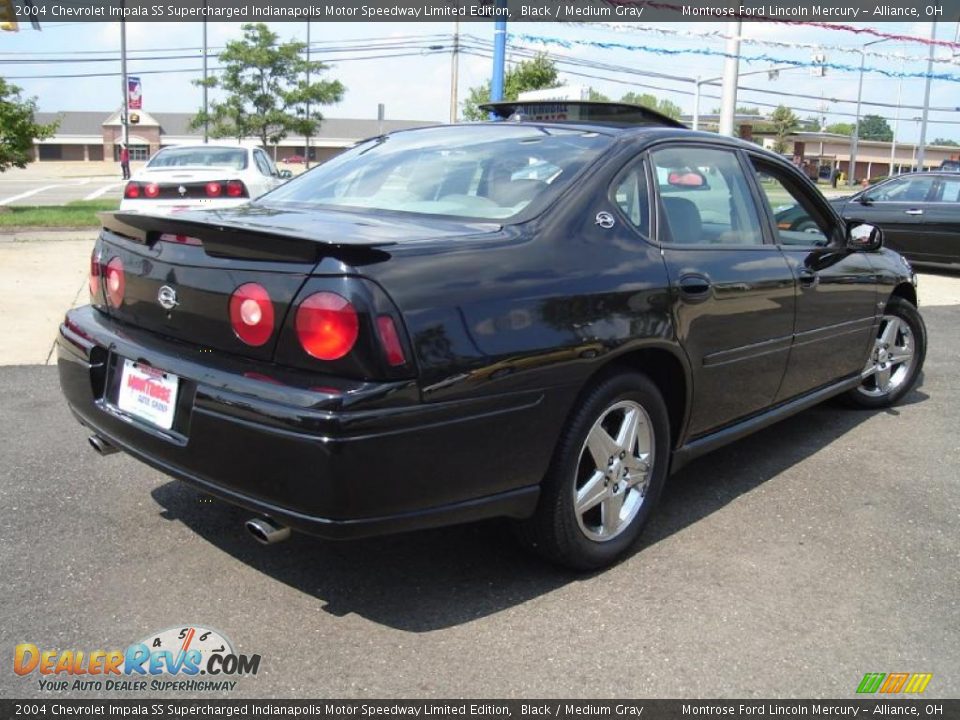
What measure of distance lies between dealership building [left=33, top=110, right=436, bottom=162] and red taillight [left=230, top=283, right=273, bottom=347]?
7615cm

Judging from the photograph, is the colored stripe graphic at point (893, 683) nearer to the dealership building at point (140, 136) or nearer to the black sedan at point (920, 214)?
the black sedan at point (920, 214)

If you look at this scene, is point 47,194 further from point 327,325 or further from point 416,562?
point 327,325

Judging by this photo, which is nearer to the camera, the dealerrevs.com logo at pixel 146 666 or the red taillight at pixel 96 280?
the dealerrevs.com logo at pixel 146 666

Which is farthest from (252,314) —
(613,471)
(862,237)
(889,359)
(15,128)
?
(15,128)

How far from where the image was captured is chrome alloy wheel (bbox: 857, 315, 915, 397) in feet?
16.8

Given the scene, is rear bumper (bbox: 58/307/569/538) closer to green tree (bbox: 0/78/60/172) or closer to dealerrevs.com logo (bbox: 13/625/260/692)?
dealerrevs.com logo (bbox: 13/625/260/692)

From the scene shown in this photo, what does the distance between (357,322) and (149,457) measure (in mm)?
971

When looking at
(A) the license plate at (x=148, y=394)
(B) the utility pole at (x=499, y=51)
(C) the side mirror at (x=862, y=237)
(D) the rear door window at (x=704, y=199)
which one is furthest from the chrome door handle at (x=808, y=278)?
(B) the utility pole at (x=499, y=51)

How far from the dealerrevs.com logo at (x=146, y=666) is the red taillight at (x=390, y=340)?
99 centimetres

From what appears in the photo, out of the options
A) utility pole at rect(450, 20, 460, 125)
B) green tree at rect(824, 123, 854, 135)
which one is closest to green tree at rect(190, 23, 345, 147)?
utility pole at rect(450, 20, 460, 125)

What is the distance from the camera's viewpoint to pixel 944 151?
92000 mm

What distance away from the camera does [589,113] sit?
4191 millimetres

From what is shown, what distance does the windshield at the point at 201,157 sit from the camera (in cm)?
1159

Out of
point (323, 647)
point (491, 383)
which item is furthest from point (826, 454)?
point (323, 647)
